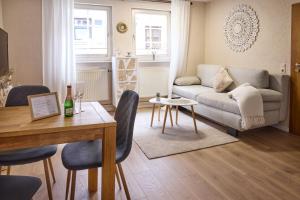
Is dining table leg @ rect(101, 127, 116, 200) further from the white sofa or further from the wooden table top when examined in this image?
the white sofa

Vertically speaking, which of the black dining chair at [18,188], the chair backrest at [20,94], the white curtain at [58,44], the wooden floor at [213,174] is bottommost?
the wooden floor at [213,174]

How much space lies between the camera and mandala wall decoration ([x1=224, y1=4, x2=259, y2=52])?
4344mm

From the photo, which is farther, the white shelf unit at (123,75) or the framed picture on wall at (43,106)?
the white shelf unit at (123,75)

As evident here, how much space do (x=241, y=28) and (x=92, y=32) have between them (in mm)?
2797

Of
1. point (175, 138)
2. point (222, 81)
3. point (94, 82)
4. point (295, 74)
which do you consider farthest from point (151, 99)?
point (295, 74)

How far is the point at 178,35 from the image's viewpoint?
212 inches

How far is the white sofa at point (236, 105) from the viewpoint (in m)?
3.61

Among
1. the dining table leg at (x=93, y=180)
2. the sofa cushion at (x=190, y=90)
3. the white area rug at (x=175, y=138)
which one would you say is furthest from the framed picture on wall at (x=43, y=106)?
the sofa cushion at (x=190, y=90)

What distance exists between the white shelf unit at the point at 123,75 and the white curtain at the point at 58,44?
2.59 ft

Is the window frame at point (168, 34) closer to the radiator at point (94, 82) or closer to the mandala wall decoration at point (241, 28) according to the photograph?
the radiator at point (94, 82)

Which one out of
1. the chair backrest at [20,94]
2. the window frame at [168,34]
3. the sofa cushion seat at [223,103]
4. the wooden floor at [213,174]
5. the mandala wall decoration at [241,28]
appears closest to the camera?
the wooden floor at [213,174]

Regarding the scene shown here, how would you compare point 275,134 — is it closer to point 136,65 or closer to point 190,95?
point 190,95

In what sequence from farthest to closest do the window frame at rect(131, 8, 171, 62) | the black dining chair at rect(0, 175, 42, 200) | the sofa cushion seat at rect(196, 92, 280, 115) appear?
the window frame at rect(131, 8, 171, 62) → the sofa cushion seat at rect(196, 92, 280, 115) → the black dining chair at rect(0, 175, 42, 200)

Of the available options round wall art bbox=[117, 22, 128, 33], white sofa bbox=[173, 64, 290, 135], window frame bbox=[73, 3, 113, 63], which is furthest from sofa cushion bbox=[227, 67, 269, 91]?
window frame bbox=[73, 3, 113, 63]
